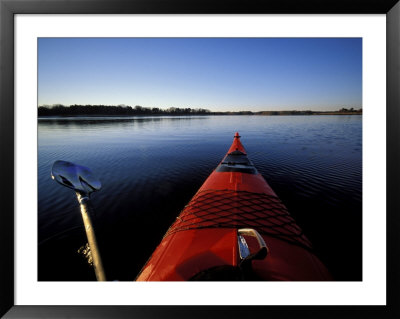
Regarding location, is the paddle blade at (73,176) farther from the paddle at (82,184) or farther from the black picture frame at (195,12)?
the black picture frame at (195,12)

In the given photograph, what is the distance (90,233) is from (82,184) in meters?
0.24

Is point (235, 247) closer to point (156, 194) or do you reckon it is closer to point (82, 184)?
point (82, 184)

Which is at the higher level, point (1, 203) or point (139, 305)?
point (1, 203)

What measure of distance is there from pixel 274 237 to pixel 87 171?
1.04m

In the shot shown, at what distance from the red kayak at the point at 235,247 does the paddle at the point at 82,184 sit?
0.83ft

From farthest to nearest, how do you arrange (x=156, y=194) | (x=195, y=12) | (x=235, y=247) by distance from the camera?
(x=156, y=194) < (x=195, y=12) < (x=235, y=247)

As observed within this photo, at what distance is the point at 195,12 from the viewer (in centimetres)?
105

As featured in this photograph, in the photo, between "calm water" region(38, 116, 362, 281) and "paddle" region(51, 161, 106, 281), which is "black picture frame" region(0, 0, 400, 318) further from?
"paddle" region(51, 161, 106, 281)

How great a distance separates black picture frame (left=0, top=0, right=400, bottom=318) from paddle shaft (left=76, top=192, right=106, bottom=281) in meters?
0.29

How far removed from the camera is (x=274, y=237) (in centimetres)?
103

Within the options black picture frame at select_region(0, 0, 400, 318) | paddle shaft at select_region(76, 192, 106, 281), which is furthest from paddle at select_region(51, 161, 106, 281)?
black picture frame at select_region(0, 0, 400, 318)

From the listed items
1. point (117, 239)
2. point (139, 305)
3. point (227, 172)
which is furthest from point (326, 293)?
point (117, 239)

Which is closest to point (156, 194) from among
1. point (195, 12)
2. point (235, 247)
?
point (235, 247)

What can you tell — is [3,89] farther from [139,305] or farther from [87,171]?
[139,305]
